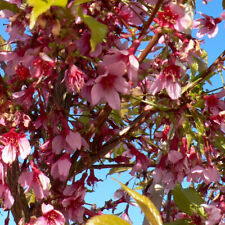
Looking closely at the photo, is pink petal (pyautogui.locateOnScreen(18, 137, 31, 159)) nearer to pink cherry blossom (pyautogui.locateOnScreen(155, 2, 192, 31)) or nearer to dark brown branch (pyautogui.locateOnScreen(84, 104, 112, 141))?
dark brown branch (pyautogui.locateOnScreen(84, 104, 112, 141))

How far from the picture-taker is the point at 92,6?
1.26 metres

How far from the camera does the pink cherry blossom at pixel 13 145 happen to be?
1.33m

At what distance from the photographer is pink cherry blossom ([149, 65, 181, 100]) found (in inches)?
49.9

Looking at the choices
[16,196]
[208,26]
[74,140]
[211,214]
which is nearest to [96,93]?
[74,140]

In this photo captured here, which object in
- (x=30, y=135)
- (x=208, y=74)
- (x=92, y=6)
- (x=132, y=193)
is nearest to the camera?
(x=132, y=193)

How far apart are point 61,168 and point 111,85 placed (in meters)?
0.37

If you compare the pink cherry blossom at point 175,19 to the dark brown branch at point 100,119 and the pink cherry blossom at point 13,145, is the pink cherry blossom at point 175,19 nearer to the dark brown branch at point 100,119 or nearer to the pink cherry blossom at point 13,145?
the dark brown branch at point 100,119

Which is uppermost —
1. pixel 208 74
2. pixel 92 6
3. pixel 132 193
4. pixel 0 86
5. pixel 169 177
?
pixel 92 6

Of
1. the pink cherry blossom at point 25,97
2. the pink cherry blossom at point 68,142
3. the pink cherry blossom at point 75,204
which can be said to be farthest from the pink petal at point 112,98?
the pink cherry blossom at point 75,204

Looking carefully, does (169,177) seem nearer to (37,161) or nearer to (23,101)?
(37,161)

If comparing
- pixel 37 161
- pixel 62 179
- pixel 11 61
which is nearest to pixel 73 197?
pixel 62 179

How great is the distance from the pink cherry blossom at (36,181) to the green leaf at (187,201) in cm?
47

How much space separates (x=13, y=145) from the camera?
1.35m

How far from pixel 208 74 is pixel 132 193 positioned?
63 centimetres
